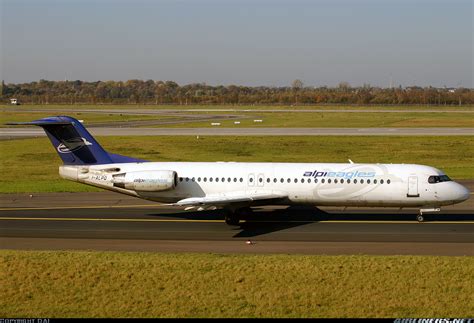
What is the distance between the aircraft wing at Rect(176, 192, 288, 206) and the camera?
29594 millimetres

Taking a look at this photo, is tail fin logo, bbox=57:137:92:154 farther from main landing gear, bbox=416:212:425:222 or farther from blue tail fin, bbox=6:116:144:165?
main landing gear, bbox=416:212:425:222

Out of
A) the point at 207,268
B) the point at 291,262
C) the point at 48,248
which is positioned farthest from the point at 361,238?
the point at 48,248

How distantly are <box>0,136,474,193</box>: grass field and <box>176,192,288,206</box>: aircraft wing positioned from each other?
19.6 meters

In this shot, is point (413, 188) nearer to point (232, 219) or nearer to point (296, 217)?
point (296, 217)

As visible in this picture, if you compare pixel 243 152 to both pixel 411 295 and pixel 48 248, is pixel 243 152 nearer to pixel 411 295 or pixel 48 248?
pixel 48 248

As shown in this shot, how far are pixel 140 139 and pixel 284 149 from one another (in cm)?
1792

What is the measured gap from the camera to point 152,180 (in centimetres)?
3272

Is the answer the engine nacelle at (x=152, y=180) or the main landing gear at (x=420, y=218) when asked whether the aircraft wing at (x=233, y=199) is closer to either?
the engine nacelle at (x=152, y=180)

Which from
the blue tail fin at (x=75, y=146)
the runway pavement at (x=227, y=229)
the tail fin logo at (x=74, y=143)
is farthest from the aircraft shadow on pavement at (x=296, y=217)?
→ the tail fin logo at (x=74, y=143)

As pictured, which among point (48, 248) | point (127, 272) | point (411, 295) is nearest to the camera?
point (411, 295)

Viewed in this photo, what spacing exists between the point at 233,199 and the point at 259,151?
3425 cm

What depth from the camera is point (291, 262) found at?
23438 millimetres

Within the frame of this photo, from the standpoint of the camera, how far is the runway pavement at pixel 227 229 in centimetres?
2698

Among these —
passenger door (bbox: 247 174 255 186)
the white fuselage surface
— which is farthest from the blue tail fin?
passenger door (bbox: 247 174 255 186)
